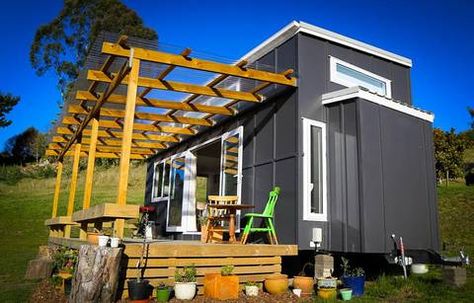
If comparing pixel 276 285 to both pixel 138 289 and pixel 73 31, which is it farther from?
pixel 73 31

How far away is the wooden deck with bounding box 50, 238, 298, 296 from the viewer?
453 centimetres

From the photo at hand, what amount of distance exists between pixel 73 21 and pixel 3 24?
13.9 ft

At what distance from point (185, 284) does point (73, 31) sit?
22569mm

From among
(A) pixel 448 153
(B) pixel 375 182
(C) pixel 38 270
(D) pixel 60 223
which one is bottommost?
(C) pixel 38 270

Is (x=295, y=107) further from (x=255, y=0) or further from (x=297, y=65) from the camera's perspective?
(x=255, y=0)

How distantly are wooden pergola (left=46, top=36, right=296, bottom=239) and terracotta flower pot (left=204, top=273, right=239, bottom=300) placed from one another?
1172 millimetres

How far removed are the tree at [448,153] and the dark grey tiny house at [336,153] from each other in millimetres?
13173

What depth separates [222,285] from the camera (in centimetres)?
459

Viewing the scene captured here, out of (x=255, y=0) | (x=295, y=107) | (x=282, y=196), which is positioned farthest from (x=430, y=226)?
(x=255, y=0)

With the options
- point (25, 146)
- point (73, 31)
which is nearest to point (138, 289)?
point (73, 31)

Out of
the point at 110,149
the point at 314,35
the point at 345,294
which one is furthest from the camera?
the point at 110,149

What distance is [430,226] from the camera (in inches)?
261

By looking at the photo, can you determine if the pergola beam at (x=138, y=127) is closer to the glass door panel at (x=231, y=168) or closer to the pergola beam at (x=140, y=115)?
the pergola beam at (x=140, y=115)

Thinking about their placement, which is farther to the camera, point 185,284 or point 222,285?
point 222,285
